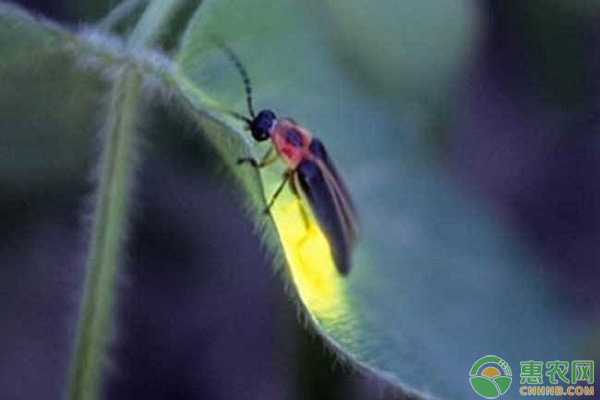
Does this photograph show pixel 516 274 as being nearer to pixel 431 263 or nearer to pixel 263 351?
pixel 431 263

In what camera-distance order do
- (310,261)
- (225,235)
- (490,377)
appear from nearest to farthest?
1. (310,261)
2. (490,377)
3. (225,235)

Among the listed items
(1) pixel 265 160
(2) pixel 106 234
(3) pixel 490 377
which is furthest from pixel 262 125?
(3) pixel 490 377

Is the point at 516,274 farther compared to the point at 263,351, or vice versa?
the point at 263,351

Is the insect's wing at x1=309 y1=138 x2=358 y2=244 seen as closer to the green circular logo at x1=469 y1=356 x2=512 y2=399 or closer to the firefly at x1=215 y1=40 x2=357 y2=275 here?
the firefly at x1=215 y1=40 x2=357 y2=275

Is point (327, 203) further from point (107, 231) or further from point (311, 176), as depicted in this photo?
point (107, 231)

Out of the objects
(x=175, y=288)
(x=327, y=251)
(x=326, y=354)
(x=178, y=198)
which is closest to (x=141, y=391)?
(x=175, y=288)

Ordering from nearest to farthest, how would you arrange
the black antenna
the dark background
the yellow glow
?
the yellow glow, the black antenna, the dark background

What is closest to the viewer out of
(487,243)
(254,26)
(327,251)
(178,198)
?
(327,251)

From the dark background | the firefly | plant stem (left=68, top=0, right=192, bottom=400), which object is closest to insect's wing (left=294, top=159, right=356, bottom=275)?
the firefly
